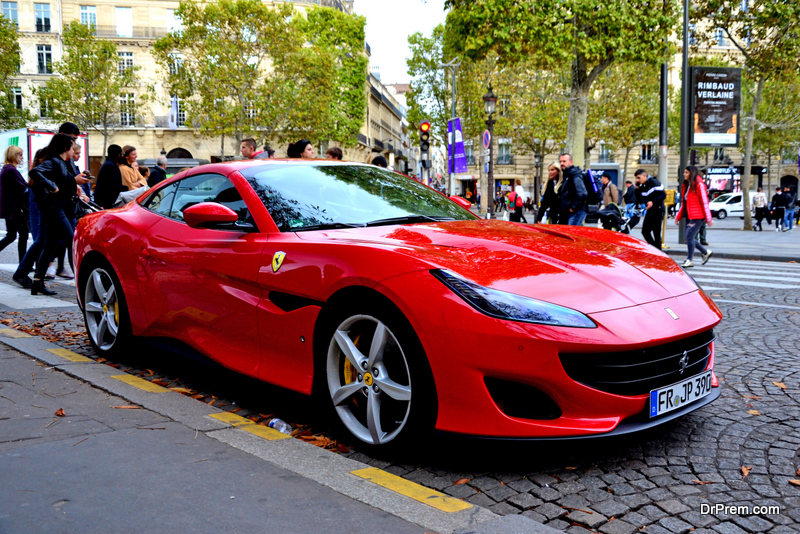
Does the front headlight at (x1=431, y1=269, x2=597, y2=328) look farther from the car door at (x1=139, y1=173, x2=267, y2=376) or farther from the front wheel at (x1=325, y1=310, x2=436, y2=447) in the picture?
the car door at (x1=139, y1=173, x2=267, y2=376)

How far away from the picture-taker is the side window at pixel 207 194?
424 cm

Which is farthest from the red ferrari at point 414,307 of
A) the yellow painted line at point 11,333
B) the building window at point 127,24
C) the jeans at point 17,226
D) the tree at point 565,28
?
the building window at point 127,24

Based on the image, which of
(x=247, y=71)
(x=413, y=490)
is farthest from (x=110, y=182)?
(x=247, y=71)

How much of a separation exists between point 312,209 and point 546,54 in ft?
56.4

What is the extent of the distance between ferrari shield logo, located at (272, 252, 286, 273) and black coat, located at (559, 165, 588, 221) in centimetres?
800

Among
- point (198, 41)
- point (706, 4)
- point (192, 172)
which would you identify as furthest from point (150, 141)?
point (192, 172)

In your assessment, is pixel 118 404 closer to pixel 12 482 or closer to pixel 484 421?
pixel 12 482

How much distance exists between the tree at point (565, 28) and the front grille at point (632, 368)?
674 inches

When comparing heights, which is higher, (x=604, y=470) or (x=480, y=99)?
(x=480, y=99)

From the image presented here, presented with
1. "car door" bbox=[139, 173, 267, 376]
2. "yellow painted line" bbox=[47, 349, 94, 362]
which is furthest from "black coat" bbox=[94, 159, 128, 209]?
"car door" bbox=[139, 173, 267, 376]

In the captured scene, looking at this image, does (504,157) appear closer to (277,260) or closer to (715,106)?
(715,106)

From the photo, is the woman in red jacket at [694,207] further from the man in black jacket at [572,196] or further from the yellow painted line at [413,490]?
the yellow painted line at [413,490]

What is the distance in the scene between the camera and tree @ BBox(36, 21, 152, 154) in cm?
4684

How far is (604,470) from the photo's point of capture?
10.3ft
